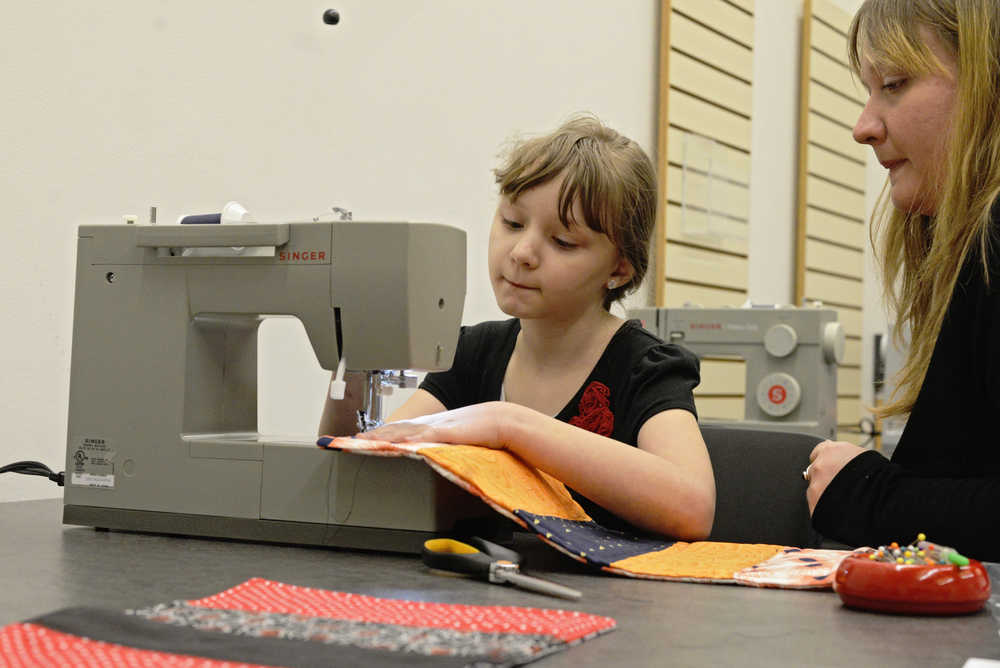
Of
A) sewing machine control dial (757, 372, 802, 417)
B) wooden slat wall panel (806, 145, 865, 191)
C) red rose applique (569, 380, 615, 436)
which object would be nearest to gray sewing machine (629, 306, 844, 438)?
sewing machine control dial (757, 372, 802, 417)

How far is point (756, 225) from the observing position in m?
4.91

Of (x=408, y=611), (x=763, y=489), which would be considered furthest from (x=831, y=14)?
(x=408, y=611)

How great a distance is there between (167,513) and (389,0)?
195cm

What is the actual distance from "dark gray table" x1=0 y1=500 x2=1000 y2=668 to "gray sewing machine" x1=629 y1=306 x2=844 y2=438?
2.11 m

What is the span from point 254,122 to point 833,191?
12.7 ft

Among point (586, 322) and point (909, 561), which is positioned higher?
point (586, 322)

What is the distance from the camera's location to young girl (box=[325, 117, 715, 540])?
3.90 feet

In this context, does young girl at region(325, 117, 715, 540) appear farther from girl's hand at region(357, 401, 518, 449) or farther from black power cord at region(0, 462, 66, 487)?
black power cord at region(0, 462, 66, 487)

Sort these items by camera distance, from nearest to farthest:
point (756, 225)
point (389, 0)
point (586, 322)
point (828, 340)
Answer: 1. point (586, 322)
2. point (389, 0)
3. point (828, 340)
4. point (756, 225)

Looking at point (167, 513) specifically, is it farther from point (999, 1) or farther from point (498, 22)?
point (498, 22)

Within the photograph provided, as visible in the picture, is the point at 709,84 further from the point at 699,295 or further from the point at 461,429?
the point at 461,429

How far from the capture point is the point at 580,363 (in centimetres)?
154

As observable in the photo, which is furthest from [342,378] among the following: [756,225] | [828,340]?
[756,225]

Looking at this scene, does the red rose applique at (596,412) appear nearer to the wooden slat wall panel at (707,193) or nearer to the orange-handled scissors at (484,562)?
the orange-handled scissors at (484,562)
